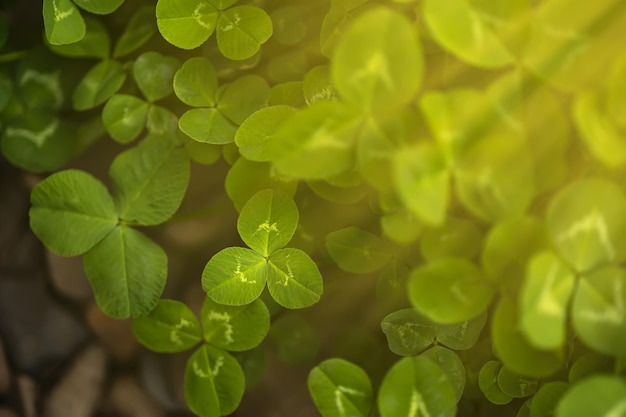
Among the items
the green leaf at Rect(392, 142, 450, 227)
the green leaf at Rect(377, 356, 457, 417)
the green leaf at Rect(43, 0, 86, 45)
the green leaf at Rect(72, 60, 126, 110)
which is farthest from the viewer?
the green leaf at Rect(72, 60, 126, 110)

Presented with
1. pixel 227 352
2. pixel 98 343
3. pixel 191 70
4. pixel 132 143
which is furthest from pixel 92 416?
pixel 191 70

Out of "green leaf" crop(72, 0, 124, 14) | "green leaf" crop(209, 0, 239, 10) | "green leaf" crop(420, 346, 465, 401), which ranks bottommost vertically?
"green leaf" crop(420, 346, 465, 401)

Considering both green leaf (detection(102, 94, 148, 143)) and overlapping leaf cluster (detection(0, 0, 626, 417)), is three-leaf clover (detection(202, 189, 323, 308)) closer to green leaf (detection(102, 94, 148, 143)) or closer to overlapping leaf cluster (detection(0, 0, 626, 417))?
overlapping leaf cluster (detection(0, 0, 626, 417))

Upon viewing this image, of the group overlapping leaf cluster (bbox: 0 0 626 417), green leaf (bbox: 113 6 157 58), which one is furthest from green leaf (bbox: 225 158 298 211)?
green leaf (bbox: 113 6 157 58)

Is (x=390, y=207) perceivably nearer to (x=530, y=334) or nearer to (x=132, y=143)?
(x=530, y=334)

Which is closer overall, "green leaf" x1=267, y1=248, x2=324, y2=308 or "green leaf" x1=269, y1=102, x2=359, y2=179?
"green leaf" x1=269, y1=102, x2=359, y2=179

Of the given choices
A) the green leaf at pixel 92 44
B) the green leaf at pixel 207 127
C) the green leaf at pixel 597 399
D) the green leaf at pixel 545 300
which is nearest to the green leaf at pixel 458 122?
the green leaf at pixel 545 300

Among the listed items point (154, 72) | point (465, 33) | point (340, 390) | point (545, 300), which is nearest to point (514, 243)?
point (545, 300)

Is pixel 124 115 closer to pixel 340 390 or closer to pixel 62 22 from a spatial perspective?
pixel 62 22
